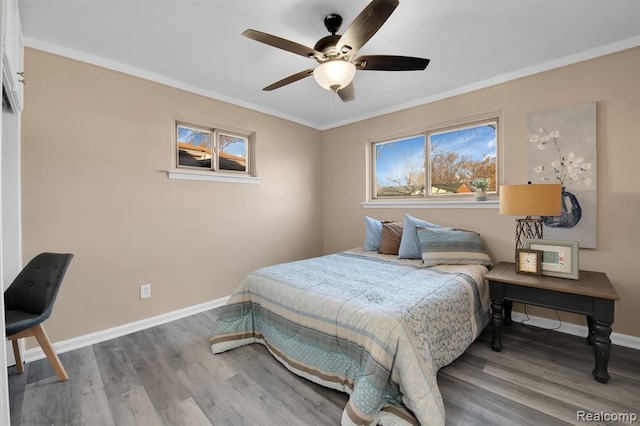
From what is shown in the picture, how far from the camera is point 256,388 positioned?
1819 mm

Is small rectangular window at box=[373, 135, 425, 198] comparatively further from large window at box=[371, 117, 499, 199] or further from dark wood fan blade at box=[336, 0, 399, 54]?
dark wood fan blade at box=[336, 0, 399, 54]

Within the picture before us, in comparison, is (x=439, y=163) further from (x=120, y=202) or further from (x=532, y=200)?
(x=120, y=202)

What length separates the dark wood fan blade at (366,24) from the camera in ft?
4.62

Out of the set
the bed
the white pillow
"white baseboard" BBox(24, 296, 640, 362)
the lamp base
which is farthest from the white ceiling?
"white baseboard" BBox(24, 296, 640, 362)

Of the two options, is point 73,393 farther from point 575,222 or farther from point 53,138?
point 575,222

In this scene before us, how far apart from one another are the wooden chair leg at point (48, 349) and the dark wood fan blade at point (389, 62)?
106 inches

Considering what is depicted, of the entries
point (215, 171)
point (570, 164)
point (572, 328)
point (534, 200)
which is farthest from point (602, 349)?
point (215, 171)

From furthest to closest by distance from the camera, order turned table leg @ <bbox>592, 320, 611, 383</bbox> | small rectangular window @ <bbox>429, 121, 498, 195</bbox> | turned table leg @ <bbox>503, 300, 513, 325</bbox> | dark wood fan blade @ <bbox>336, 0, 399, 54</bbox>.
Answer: small rectangular window @ <bbox>429, 121, 498, 195</bbox>
turned table leg @ <bbox>503, 300, 513, 325</bbox>
turned table leg @ <bbox>592, 320, 611, 383</bbox>
dark wood fan blade @ <bbox>336, 0, 399, 54</bbox>

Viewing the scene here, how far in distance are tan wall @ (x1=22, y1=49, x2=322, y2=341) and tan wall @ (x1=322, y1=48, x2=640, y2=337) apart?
216 cm

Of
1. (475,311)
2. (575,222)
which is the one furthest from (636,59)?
(475,311)

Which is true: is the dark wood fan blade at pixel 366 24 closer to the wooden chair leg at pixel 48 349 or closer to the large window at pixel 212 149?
the large window at pixel 212 149

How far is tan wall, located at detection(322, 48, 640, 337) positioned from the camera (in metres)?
2.28

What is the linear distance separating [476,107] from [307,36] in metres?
→ 1.94

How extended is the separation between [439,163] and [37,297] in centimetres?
381
